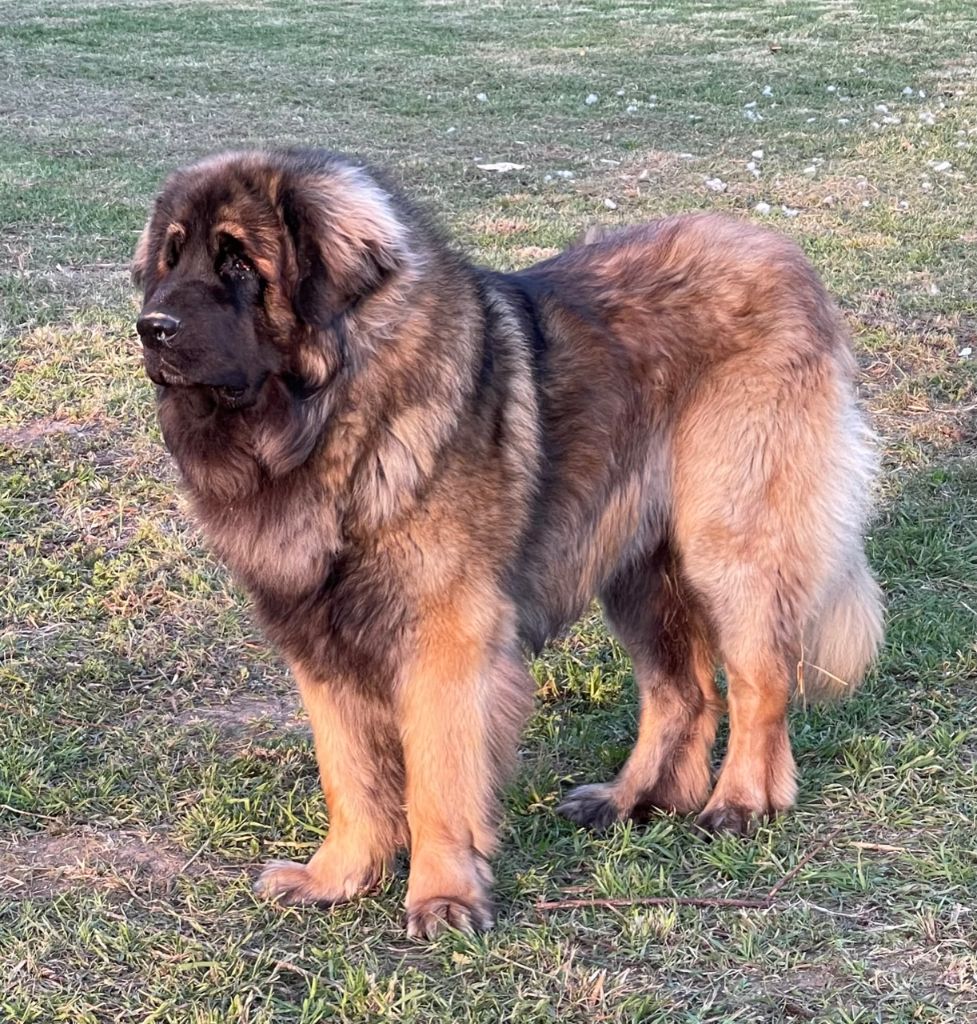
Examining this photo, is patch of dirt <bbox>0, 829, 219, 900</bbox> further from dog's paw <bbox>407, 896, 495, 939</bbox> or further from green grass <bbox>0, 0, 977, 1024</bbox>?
dog's paw <bbox>407, 896, 495, 939</bbox>

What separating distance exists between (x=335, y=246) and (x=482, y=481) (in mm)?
605

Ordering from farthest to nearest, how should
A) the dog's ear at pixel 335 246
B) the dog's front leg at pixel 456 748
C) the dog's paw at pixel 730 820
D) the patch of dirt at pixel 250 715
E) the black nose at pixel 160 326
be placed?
the patch of dirt at pixel 250 715, the dog's paw at pixel 730 820, the dog's front leg at pixel 456 748, the dog's ear at pixel 335 246, the black nose at pixel 160 326

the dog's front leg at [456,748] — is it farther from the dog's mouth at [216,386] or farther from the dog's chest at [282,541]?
the dog's mouth at [216,386]

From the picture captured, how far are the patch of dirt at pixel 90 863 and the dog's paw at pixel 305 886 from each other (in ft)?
0.66

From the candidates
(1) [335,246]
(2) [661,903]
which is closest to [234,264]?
(1) [335,246]

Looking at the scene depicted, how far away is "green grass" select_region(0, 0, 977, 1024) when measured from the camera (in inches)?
107

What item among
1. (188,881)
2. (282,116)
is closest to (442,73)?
(282,116)

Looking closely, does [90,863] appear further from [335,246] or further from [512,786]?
[335,246]

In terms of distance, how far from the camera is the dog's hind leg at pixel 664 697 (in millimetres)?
3482

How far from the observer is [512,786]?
11.2 feet

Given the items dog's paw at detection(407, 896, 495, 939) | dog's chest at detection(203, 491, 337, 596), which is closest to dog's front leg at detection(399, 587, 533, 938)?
dog's paw at detection(407, 896, 495, 939)

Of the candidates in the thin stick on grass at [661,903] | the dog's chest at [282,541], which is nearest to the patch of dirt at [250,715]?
the dog's chest at [282,541]

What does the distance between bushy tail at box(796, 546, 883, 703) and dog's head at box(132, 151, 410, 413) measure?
4.97 feet

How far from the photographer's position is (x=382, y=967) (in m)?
2.81
